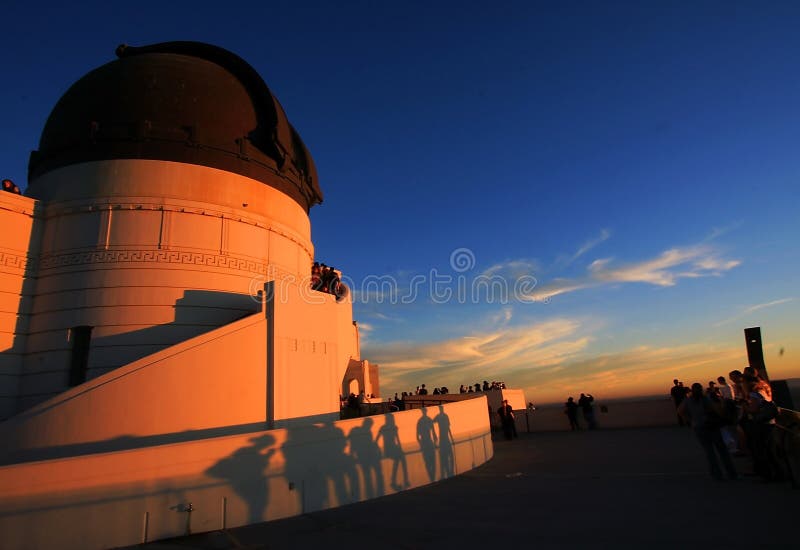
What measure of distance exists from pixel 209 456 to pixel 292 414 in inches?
205

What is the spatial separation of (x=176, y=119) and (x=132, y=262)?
4.51 m

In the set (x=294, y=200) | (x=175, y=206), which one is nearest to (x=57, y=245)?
(x=175, y=206)

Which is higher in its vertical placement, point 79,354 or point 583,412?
point 79,354

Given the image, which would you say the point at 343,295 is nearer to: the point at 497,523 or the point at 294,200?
the point at 294,200

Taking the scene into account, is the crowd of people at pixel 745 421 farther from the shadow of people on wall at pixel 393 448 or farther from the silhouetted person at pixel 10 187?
the silhouetted person at pixel 10 187

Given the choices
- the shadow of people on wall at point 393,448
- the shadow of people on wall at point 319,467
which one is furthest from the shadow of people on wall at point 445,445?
the shadow of people on wall at point 319,467

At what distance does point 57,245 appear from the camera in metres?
12.1

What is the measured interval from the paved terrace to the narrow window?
26.0 feet

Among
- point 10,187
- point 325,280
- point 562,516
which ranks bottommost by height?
point 562,516

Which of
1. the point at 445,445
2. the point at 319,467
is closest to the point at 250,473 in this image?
the point at 319,467

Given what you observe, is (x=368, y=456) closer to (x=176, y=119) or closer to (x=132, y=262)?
(x=132, y=262)

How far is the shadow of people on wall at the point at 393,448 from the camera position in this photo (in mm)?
7646

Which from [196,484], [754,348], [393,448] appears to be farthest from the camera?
[754,348]

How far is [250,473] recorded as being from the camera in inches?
239
